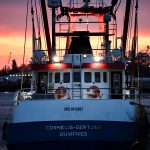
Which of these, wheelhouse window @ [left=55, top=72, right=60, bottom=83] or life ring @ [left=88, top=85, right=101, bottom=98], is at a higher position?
A: wheelhouse window @ [left=55, top=72, right=60, bottom=83]

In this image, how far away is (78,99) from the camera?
3027 centimetres

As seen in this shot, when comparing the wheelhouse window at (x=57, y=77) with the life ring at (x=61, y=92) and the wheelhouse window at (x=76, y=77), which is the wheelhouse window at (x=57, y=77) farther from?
the life ring at (x=61, y=92)

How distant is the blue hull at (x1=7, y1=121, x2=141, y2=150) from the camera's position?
1148 inches

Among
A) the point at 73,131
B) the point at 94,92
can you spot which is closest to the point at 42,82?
the point at 94,92

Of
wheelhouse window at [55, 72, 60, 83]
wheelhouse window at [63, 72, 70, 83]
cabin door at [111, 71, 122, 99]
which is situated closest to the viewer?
wheelhouse window at [63, 72, 70, 83]

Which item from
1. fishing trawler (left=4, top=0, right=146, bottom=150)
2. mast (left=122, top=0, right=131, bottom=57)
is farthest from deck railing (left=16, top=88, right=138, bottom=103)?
mast (left=122, top=0, right=131, bottom=57)

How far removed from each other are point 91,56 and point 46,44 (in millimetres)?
4928

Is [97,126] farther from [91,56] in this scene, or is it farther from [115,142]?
[91,56]

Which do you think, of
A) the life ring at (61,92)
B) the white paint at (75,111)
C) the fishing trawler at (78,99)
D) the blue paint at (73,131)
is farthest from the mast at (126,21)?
the blue paint at (73,131)

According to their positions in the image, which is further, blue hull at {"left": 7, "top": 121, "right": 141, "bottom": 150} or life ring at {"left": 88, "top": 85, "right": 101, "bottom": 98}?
life ring at {"left": 88, "top": 85, "right": 101, "bottom": 98}

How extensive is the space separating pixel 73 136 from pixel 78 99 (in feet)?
6.29

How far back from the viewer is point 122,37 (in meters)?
39.6

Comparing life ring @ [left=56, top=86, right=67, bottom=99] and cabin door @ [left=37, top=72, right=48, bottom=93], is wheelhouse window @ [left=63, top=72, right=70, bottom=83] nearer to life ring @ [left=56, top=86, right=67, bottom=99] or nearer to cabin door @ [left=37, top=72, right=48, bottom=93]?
cabin door @ [left=37, top=72, right=48, bottom=93]

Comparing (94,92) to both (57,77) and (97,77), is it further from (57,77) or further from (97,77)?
(57,77)
